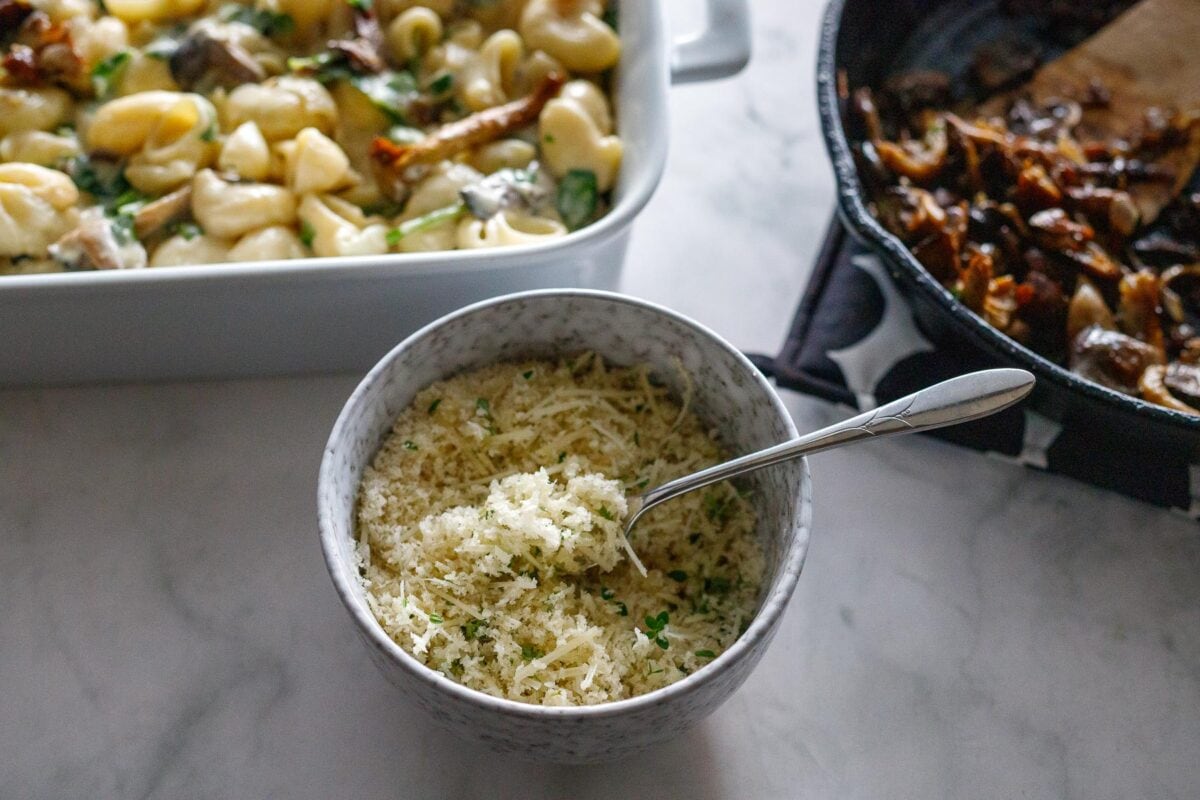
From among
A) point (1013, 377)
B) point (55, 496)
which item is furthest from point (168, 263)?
point (1013, 377)

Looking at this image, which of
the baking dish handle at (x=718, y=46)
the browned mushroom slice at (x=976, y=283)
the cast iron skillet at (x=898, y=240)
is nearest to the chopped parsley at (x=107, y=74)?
the baking dish handle at (x=718, y=46)

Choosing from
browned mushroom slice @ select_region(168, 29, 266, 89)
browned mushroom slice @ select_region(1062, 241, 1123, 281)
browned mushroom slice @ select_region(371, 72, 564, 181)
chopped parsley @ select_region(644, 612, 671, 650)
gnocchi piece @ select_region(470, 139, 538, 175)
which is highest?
browned mushroom slice @ select_region(168, 29, 266, 89)

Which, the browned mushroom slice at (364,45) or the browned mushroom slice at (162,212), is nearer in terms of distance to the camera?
the browned mushroom slice at (162,212)

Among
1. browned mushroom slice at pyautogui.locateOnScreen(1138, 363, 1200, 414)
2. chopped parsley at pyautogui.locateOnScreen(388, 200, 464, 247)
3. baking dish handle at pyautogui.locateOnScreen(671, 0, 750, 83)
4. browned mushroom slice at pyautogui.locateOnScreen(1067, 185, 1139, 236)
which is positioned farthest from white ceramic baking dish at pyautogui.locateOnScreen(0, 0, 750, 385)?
browned mushroom slice at pyautogui.locateOnScreen(1138, 363, 1200, 414)

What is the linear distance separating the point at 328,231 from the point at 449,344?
0.24 metres

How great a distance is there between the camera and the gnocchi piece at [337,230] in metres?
1.13

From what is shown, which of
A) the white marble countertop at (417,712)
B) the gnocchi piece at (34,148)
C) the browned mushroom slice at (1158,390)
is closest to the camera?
the white marble countertop at (417,712)

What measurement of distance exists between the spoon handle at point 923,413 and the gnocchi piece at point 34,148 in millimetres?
840

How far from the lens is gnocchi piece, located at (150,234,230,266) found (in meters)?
1.12

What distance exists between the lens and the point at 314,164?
117cm

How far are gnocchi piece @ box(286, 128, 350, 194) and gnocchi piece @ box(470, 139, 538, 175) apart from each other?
150 millimetres

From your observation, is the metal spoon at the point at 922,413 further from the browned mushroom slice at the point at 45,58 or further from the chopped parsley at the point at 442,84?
the browned mushroom slice at the point at 45,58

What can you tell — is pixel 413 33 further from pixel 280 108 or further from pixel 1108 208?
pixel 1108 208

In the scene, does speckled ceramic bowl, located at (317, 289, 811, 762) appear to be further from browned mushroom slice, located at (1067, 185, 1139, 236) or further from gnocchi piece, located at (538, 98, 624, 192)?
browned mushroom slice, located at (1067, 185, 1139, 236)
